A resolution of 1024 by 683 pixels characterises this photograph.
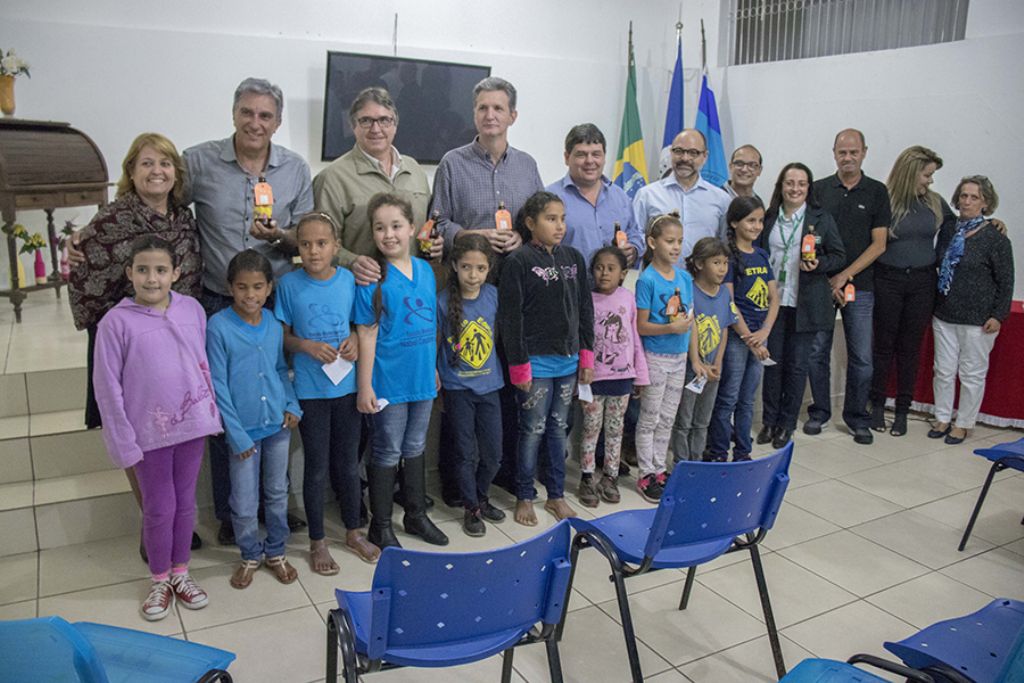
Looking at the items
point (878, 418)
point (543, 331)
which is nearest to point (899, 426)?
point (878, 418)

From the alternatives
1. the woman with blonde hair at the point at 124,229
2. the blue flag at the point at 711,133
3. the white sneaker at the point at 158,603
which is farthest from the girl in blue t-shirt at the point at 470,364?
the blue flag at the point at 711,133

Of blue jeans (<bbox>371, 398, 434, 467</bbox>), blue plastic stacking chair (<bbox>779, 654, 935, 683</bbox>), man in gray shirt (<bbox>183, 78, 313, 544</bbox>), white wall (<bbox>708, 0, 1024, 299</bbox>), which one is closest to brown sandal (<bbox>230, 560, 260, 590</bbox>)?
man in gray shirt (<bbox>183, 78, 313, 544</bbox>)

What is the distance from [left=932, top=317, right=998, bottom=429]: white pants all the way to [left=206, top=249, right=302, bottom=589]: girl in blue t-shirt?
3822 millimetres

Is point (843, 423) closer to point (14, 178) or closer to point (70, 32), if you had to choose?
point (14, 178)

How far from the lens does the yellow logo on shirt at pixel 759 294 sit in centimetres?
395

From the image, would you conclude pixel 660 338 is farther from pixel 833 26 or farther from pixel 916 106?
pixel 833 26

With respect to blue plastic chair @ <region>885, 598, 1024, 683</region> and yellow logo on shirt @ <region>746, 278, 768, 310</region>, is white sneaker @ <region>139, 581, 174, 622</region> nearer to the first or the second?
blue plastic chair @ <region>885, 598, 1024, 683</region>

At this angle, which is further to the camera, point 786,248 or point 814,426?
point 814,426

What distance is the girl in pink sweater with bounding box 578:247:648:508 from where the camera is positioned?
3.43m

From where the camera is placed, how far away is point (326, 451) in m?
2.93

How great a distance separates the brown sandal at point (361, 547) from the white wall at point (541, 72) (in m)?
3.73

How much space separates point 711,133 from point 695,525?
5635 millimetres

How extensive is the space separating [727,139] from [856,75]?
4.69ft

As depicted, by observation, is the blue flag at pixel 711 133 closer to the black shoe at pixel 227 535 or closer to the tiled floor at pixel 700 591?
the tiled floor at pixel 700 591
